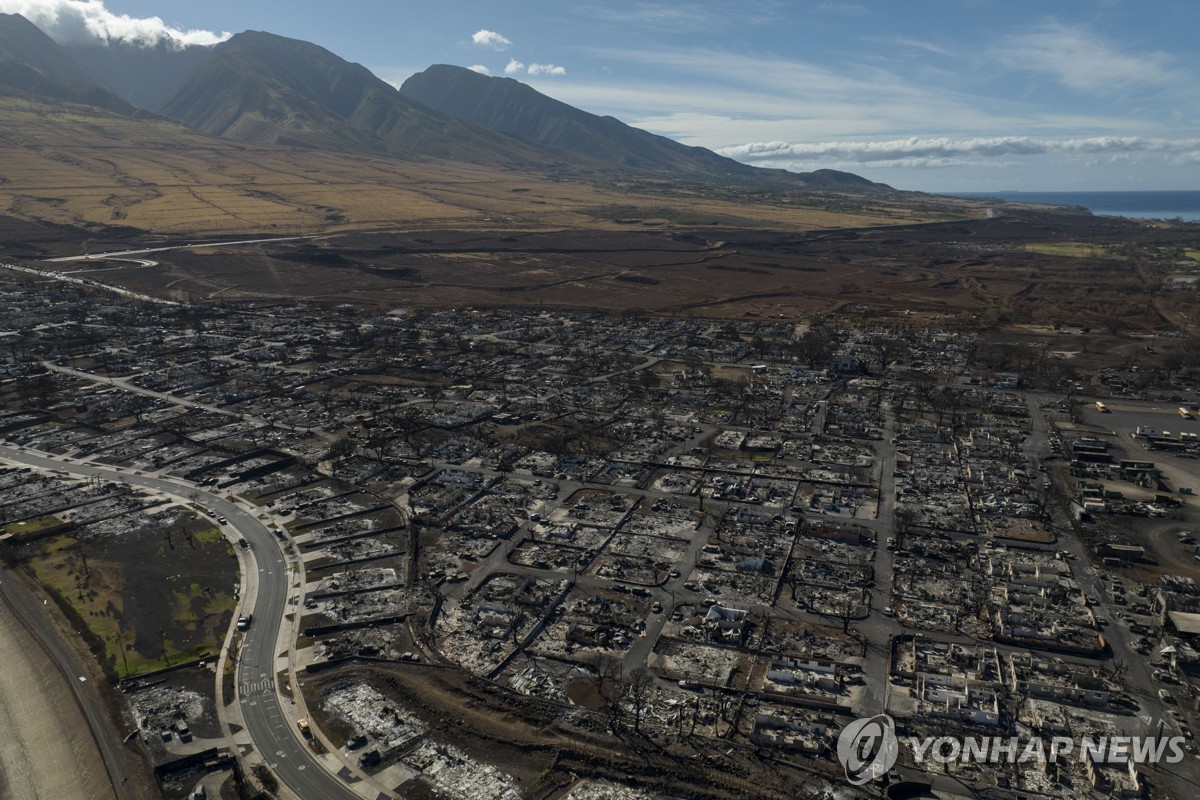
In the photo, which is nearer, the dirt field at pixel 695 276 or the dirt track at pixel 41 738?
the dirt track at pixel 41 738

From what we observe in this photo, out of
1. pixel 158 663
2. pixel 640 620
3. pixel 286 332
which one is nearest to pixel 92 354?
pixel 286 332

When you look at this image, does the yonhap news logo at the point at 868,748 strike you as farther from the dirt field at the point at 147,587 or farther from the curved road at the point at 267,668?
the dirt field at the point at 147,587

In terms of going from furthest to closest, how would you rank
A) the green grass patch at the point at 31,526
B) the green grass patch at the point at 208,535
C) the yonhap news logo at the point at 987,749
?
1. the green grass patch at the point at 31,526
2. the green grass patch at the point at 208,535
3. the yonhap news logo at the point at 987,749

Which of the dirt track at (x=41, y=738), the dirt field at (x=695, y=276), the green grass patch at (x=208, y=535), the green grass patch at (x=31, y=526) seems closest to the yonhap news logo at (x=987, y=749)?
the dirt track at (x=41, y=738)

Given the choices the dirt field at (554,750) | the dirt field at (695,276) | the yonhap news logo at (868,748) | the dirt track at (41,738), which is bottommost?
the dirt track at (41,738)

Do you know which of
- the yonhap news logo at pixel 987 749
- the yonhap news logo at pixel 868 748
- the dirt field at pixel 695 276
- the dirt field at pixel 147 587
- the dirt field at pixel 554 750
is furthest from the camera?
the dirt field at pixel 695 276

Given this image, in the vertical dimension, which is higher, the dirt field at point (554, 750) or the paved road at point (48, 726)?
the dirt field at point (554, 750)
